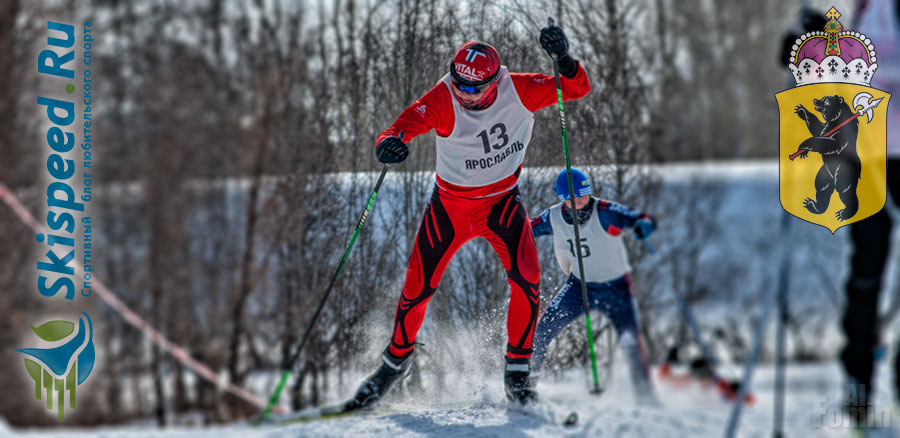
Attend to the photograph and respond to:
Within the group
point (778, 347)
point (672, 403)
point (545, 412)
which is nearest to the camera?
point (778, 347)

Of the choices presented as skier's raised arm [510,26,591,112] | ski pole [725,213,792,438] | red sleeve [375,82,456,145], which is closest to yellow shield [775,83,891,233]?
ski pole [725,213,792,438]

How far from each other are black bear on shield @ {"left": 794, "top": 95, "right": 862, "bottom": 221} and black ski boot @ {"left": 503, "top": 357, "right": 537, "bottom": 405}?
4.11 feet

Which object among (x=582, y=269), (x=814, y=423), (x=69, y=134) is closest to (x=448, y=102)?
(x=582, y=269)

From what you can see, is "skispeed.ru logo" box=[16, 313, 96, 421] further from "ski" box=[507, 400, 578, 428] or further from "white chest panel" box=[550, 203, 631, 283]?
"white chest panel" box=[550, 203, 631, 283]

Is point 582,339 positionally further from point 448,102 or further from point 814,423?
point 448,102

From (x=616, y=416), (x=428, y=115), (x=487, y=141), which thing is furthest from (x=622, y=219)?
(x=428, y=115)

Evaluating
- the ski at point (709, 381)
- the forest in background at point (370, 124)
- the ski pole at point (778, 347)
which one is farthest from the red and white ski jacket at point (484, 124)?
the ski at point (709, 381)

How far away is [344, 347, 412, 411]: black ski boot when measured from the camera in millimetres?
2730

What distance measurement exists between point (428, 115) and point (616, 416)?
1363mm

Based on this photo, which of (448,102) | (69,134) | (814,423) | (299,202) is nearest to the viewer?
(814,423)

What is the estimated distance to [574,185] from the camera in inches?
104

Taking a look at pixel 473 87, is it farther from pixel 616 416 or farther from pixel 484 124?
pixel 616 416

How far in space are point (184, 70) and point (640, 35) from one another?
6.63 meters

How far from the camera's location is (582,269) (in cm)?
260
